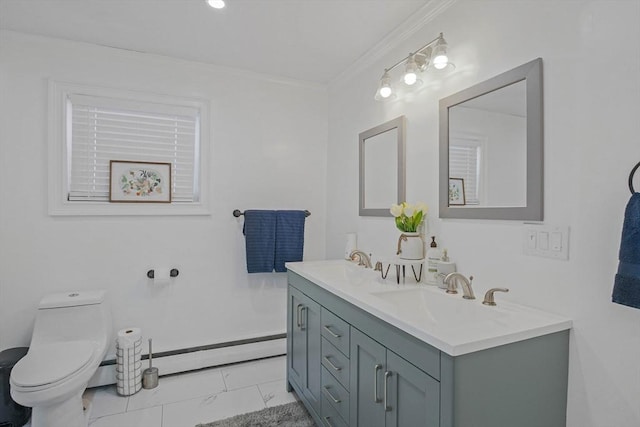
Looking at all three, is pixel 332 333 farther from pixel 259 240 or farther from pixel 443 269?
pixel 259 240

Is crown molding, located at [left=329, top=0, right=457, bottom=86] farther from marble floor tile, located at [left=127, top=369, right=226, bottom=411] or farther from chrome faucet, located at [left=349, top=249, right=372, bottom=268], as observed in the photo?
marble floor tile, located at [left=127, top=369, right=226, bottom=411]

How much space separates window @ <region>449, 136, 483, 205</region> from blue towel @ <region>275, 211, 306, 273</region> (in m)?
1.44

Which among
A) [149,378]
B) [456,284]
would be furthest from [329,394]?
[149,378]

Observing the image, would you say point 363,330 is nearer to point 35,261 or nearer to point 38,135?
point 35,261

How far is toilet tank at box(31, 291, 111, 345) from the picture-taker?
6.88ft

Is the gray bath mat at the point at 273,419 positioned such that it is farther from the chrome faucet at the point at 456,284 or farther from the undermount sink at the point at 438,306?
the chrome faucet at the point at 456,284

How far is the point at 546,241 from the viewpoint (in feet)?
4.22

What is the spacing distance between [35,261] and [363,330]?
7.32ft

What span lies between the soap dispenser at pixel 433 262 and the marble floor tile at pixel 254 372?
145 centimetres

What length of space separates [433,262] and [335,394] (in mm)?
813

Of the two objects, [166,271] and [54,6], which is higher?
[54,6]

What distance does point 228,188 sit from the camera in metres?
2.75

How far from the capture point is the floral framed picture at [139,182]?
8.02 feet

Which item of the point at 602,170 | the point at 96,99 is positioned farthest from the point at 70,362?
the point at 602,170
